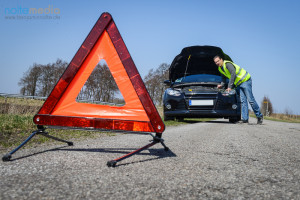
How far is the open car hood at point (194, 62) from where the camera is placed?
23.3 ft

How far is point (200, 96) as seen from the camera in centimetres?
628

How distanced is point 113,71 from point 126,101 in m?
0.33

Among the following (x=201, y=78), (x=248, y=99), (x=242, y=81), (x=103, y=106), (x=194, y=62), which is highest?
(x=194, y=62)

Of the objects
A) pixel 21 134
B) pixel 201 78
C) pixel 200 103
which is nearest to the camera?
pixel 21 134

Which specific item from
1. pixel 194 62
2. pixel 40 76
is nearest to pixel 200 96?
pixel 194 62

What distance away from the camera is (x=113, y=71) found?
2.02 meters

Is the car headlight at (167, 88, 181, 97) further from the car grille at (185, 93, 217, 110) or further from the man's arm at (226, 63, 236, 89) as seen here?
the man's arm at (226, 63, 236, 89)

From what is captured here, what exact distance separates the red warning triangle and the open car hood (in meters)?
5.60

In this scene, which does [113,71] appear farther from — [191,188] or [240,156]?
[240,156]

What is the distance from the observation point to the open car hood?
23.3ft

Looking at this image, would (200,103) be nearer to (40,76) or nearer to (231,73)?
(231,73)

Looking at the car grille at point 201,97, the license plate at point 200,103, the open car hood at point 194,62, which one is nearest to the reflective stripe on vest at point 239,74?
the open car hood at point 194,62

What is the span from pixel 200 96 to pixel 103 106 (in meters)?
4.73

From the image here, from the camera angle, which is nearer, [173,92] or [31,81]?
[173,92]
